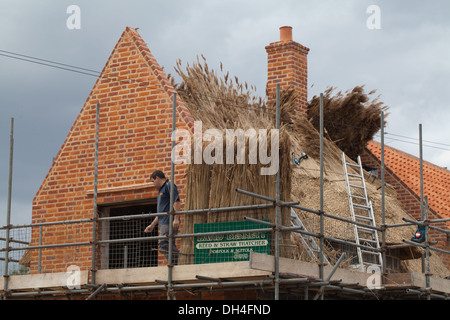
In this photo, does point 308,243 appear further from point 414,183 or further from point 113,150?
point 414,183

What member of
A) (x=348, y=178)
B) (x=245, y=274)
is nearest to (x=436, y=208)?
(x=348, y=178)

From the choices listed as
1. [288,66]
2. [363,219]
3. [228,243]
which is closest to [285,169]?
[228,243]

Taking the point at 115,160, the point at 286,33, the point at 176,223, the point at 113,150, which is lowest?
the point at 176,223

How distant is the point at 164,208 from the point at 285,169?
203 cm

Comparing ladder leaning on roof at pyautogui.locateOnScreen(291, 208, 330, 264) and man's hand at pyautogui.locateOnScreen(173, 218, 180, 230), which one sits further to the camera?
ladder leaning on roof at pyautogui.locateOnScreen(291, 208, 330, 264)

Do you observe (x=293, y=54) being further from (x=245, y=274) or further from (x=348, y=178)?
(x=245, y=274)

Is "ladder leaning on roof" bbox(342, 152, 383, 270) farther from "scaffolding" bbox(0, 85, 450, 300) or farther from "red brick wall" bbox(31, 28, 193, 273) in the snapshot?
"red brick wall" bbox(31, 28, 193, 273)

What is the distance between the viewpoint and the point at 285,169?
1393cm

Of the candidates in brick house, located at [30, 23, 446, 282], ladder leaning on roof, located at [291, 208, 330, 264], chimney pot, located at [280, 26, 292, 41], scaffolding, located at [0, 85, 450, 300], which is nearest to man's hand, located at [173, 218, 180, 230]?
scaffolding, located at [0, 85, 450, 300]

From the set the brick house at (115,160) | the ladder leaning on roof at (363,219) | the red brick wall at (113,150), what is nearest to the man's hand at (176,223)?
the brick house at (115,160)

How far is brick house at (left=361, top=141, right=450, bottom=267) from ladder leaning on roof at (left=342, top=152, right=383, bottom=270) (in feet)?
8.75

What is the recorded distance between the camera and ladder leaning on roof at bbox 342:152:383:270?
15918mm

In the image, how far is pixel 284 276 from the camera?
42.6 feet
